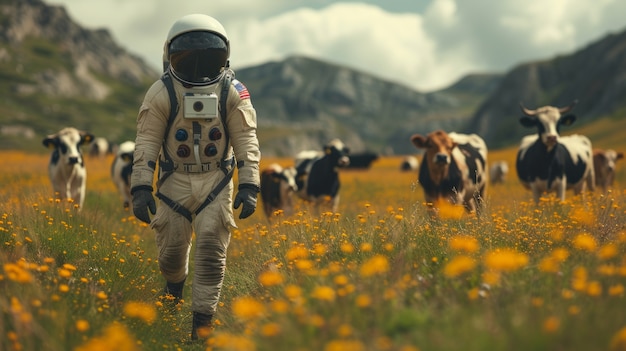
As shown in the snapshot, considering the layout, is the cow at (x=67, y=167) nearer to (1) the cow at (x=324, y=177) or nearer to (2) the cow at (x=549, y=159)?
(1) the cow at (x=324, y=177)

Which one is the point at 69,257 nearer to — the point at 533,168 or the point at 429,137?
the point at 429,137

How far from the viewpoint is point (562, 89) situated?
→ 12131cm

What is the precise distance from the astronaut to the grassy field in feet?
1.83

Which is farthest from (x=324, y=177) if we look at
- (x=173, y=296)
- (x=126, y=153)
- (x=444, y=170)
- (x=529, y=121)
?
(x=173, y=296)

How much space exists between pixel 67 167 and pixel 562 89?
125 m

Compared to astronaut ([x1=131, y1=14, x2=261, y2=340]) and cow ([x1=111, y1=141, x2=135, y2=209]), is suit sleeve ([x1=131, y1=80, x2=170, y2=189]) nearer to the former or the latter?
astronaut ([x1=131, y1=14, x2=261, y2=340])

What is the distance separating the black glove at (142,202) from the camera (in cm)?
577

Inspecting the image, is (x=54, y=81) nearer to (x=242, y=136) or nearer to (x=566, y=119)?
(x=566, y=119)

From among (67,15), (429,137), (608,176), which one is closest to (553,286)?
(429,137)

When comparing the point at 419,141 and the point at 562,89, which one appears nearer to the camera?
the point at 419,141

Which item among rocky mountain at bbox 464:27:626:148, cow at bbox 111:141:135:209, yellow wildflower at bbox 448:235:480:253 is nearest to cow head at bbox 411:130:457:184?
yellow wildflower at bbox 448:235:480:253

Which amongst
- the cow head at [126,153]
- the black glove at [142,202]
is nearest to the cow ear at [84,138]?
the cow head at [126,153]

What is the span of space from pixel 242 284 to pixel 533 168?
7.27m

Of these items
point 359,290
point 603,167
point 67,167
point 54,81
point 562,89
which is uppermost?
point 54,81
